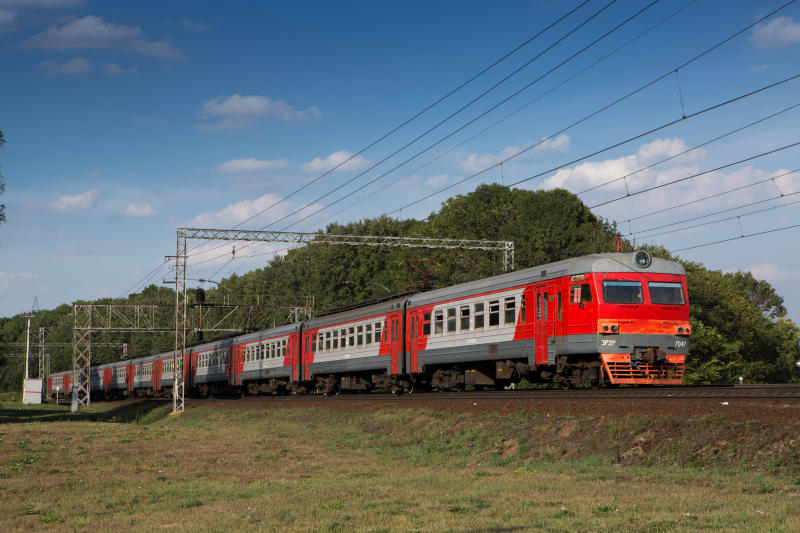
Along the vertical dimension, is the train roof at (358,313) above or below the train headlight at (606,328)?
above

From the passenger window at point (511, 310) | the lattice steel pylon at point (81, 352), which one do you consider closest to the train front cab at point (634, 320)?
the passenger window at point (511, 310)

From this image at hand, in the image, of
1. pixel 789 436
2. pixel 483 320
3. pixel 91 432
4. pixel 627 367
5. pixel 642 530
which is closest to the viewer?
pixel 642 530

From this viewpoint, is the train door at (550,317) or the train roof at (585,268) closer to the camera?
the train roof at (585,268)

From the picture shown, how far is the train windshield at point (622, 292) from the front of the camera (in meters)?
21.7

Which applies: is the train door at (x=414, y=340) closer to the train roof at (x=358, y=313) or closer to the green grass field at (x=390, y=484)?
the train roof at (x=358, y=313)

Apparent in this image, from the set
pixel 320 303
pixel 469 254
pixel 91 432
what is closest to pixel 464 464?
pixel 91 432

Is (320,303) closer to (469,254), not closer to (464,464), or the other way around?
(469,254)

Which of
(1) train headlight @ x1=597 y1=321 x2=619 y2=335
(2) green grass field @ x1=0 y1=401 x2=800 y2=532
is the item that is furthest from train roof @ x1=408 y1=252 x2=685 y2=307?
(2) green grass field @ x1=0 y1=401 x2=800 y2=532

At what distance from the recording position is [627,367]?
70.7 feet

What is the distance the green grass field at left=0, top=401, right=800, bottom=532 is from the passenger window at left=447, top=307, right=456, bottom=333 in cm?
410

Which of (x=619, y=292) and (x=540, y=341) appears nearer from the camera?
(x=619, y=292)

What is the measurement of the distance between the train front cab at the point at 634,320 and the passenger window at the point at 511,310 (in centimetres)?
280

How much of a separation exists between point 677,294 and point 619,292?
6.47ft

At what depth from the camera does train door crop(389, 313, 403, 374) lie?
3222 centimetres
